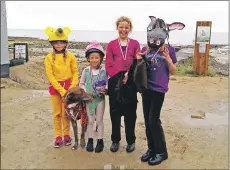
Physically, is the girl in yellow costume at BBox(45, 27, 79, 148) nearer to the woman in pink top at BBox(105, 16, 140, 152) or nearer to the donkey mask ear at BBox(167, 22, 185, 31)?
the woman in pink top at BBox(105, 16, 140, 152)

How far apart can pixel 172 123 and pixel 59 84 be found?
2.46 metres

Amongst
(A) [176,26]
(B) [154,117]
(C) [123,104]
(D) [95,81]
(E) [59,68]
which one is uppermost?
(A) [176,26]

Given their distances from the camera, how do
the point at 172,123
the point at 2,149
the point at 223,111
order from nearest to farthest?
1. the point at 2,149
2. the point at 172,123
3. the point at 223,111

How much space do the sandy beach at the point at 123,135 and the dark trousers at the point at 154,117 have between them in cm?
27

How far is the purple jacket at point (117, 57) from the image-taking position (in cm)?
379

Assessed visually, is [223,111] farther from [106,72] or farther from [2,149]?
[2,149]

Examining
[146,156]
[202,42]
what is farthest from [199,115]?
[202,42]

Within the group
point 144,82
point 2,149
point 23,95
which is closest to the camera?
point 144,82

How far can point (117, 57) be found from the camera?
3807 millimetres

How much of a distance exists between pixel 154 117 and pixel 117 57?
2.83 feet

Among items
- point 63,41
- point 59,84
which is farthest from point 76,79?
point 63,41

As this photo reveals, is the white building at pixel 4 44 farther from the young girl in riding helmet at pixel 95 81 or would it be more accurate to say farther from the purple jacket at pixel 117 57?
the purple jacket at pixel 117 57

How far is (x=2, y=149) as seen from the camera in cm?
422

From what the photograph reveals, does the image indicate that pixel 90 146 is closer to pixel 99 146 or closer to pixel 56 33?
pixel 99 146
